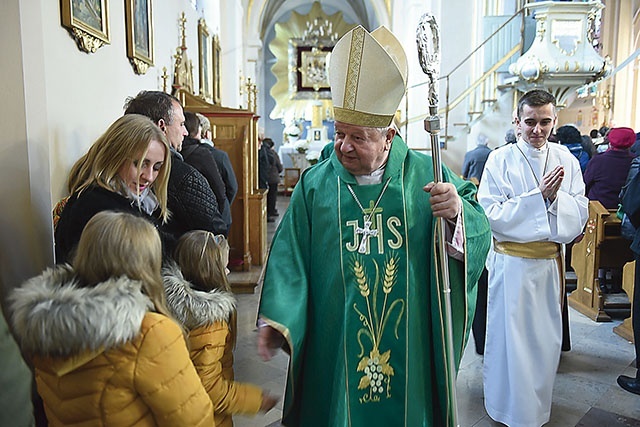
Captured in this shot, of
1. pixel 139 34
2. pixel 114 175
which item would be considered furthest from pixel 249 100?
pixel 114 175

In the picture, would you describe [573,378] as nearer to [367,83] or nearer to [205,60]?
[367,83]

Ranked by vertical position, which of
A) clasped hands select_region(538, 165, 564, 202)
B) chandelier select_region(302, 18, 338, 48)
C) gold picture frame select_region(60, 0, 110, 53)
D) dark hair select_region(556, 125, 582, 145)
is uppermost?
chandelier select_region(302, 18, 338, 48)

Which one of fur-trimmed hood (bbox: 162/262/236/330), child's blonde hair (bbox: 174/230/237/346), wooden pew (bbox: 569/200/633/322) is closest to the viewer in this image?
fur-trimmed hood (bbox: 162/262/236/330)

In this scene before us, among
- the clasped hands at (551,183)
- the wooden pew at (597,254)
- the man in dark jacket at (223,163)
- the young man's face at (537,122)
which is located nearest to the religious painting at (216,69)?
the man in dark jacket at (223,163)

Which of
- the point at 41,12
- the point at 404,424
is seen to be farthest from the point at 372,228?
the point at 41,12

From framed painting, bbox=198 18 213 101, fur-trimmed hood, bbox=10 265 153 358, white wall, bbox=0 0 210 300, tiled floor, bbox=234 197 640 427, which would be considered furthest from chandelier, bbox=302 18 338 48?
fur-trimmed hood, bbox=10 265 153 358

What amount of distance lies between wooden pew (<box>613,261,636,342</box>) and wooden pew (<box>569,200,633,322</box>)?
239 millimetres

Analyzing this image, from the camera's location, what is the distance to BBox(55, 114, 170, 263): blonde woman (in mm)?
2021

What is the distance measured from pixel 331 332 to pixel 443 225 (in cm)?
53

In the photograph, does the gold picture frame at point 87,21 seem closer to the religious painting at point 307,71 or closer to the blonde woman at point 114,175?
the blonde woman at point 114,175

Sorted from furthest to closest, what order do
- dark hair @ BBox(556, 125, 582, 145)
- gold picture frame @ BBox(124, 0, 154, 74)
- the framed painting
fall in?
the framed painting < dark hair @ BBox(556, 125, 582, 145) < gold picture frame @ BBox(124, 0, 154, 74)

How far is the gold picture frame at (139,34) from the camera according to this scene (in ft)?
14.5

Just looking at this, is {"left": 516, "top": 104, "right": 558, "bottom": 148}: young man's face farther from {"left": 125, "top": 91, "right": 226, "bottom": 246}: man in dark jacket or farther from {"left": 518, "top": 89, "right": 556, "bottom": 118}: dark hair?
{"left": 125, "top": 91, "right": 226, "bottom": 246}: man in dark jacket

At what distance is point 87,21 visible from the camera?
3.34m
